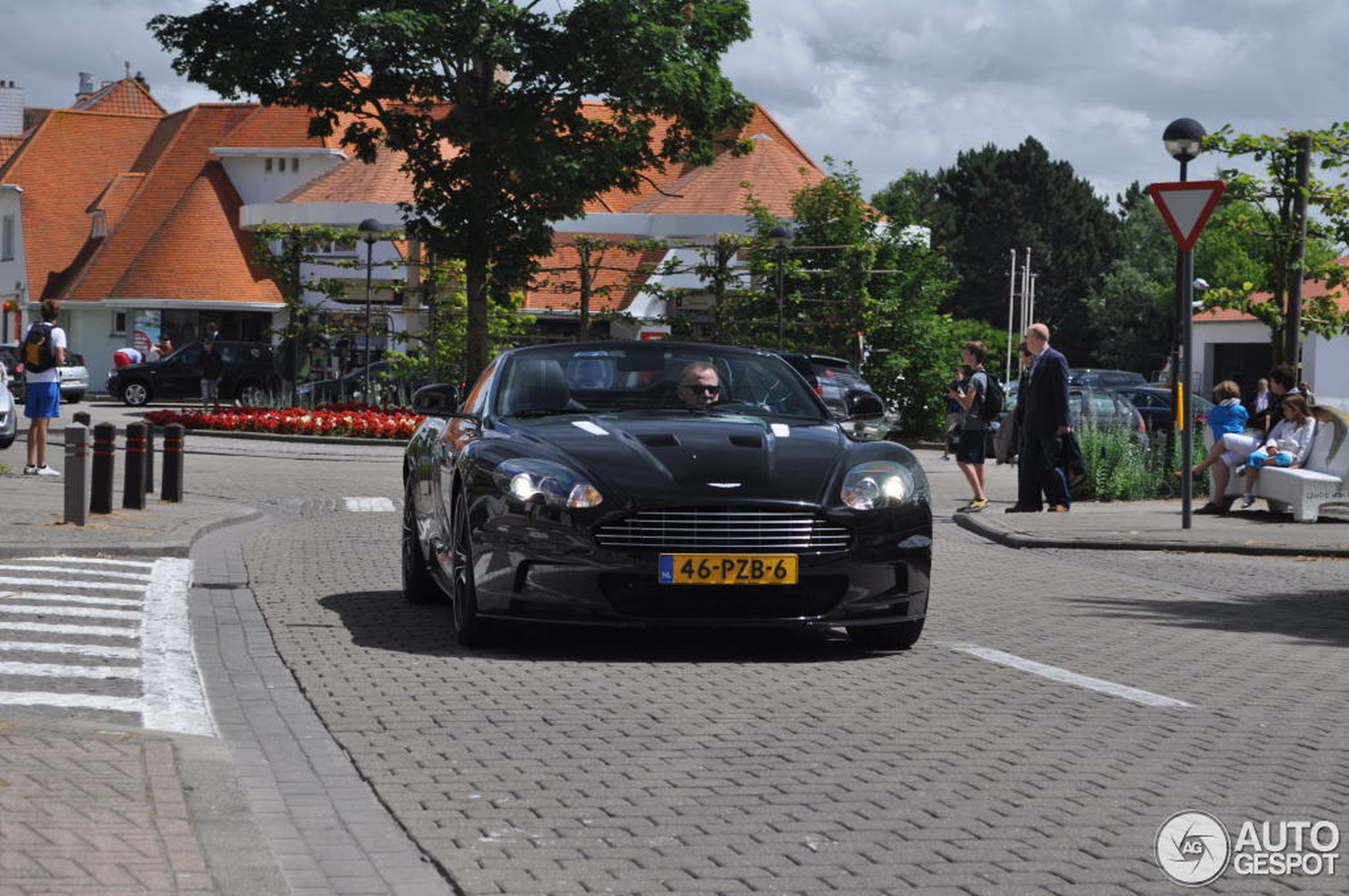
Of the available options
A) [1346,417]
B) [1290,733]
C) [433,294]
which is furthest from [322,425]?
[1290,733]

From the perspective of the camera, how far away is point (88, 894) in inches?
179

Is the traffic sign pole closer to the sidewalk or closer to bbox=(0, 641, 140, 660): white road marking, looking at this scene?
the sidewalk

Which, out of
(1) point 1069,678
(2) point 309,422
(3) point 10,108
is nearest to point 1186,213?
(1) point 1069,678

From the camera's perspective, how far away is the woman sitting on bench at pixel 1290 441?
63.7 feet

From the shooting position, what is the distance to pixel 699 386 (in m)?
10.1

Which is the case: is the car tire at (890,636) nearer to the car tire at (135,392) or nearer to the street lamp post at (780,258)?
the street lamp post at (780,258)

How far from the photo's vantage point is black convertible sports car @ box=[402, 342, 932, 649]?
8.64 m

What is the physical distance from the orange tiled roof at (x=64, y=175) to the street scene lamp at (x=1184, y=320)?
5407 centimetres

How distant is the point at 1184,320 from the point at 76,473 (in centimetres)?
909

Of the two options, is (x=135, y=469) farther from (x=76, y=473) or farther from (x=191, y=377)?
(x=191, y=377)

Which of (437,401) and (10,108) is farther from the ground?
(10,108)

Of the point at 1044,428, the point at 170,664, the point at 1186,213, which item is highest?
the point at 1186,213

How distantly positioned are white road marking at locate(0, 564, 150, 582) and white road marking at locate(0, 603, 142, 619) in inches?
68.7

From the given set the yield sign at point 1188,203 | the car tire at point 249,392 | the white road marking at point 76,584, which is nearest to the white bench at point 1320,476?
the yield sign at point 1188,203
